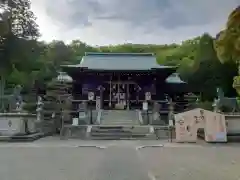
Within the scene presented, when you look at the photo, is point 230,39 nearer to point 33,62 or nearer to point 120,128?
point 120,128

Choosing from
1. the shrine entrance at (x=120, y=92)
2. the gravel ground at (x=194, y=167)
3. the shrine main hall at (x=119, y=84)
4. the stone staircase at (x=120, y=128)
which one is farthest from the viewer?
the shrine entrance at (x=120, y=92)

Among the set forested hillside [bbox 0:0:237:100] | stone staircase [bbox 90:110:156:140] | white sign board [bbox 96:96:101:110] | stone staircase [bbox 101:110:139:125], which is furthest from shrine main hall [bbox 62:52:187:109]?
stone staircase [bbox 90:110:156:140]

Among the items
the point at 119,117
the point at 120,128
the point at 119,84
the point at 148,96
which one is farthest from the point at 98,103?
the point at 120,128

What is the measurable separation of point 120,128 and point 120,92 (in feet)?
35.9

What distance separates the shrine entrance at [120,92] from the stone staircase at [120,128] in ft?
16.9

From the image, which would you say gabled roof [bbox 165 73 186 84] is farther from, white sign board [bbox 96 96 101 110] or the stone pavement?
the stone pavement

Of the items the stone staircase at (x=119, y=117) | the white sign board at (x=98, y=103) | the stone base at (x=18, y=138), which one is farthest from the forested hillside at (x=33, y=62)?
the stone base at (x=18, y=138)

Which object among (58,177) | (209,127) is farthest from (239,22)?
(209,127)

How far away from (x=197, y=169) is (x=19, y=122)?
13770 mm

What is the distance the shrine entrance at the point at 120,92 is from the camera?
34.6 metres

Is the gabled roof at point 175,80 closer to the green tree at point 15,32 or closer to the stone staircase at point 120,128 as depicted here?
the stone staircase at point 120,128

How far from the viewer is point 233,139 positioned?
786 inches

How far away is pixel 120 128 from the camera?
24.2 meters

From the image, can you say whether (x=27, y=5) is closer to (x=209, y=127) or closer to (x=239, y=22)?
(x=209, y=127)
